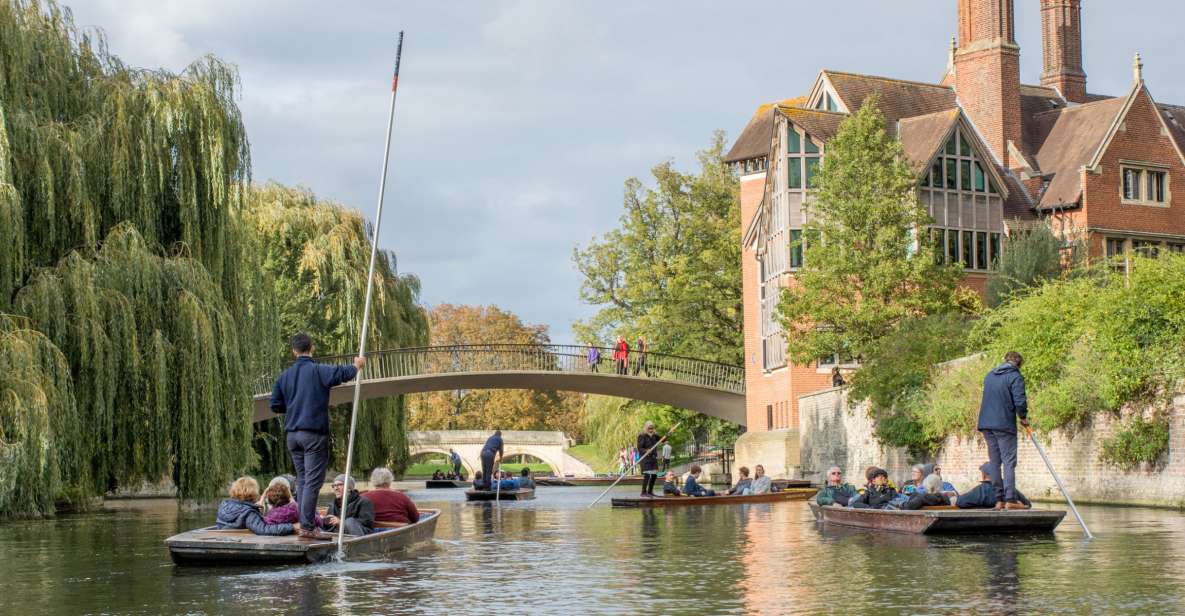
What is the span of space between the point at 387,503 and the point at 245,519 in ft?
6.46

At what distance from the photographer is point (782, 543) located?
1481 cm

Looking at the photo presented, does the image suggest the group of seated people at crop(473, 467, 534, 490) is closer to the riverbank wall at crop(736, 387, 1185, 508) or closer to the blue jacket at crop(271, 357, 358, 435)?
the riverbank wall at crop(736, 387, 1185, 508)

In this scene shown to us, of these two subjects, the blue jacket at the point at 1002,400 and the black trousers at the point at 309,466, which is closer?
the black trousers at the point at 309,466

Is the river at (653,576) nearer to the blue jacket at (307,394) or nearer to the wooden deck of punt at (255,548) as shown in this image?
the wooden deck of punt at (255,548)

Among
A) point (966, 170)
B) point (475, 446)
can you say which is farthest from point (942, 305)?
point (475, 446)

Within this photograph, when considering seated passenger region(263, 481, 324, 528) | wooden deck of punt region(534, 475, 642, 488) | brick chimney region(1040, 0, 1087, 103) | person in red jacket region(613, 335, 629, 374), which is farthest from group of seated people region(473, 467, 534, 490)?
brick chimney region(1040, 0, 1087, 103)

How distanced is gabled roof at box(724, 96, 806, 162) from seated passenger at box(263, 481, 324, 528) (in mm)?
37955

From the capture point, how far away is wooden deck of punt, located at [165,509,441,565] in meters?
11.9

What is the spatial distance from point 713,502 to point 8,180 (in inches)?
→ 489

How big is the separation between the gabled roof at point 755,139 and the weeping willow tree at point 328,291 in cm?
1655

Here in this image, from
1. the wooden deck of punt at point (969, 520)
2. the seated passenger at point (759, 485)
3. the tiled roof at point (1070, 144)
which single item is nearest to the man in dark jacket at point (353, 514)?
the wooden deck of punt at point (969, 520)

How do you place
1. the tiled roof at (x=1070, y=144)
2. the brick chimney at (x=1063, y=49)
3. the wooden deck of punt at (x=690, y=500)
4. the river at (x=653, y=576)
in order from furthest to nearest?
1. the brick chimney at (x=1063, y=49)
2. the tiled roof at (x=1070, y=144)
3. the wooden deck of punt at (x=690, y=500)
4. the river at (x=653, y=576)

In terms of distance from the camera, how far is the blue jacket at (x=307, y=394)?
1235cm

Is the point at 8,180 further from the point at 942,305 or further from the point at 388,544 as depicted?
the point at 942,305
